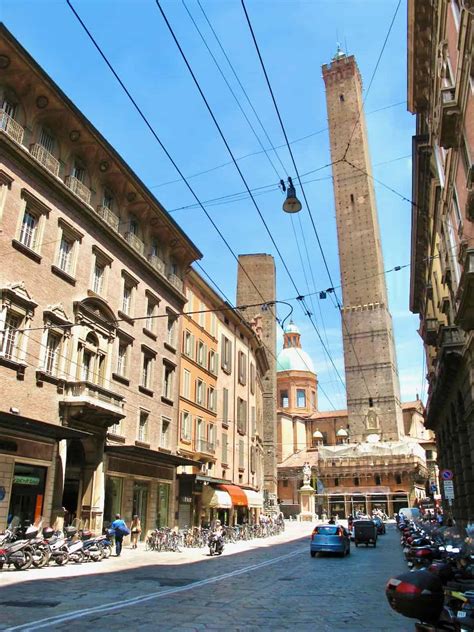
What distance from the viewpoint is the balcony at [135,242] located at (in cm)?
2612

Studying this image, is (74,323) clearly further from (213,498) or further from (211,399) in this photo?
(211,399)

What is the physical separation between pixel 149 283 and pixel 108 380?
6484 millimetres

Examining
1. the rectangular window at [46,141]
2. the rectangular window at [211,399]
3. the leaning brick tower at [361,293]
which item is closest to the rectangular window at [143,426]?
the rectangular window at [211,399]

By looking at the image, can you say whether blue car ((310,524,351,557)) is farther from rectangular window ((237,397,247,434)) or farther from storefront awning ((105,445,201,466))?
rectangular window ((237,397,247,434))

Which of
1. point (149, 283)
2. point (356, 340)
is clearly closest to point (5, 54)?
point (149, 283)

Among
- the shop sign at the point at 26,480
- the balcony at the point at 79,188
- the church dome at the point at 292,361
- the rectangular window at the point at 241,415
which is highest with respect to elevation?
the church dome at the point at 292,361

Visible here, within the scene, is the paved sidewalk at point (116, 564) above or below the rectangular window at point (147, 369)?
below

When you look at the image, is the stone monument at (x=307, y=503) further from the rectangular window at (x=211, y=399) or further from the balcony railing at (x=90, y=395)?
the balcony railing at (x=90, y=395)

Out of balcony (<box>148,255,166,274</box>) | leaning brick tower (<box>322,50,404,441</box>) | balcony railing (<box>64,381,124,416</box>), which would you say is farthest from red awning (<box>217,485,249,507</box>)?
leaning brick tower (<box>322,50,404,441</box>)

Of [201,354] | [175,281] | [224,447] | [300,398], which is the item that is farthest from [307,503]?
[300,398]

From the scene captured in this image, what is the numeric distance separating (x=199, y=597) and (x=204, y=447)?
875 inches

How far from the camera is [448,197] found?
18016mm

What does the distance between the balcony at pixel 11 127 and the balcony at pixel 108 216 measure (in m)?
5.20

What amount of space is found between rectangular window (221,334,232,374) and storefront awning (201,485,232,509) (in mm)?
8541
